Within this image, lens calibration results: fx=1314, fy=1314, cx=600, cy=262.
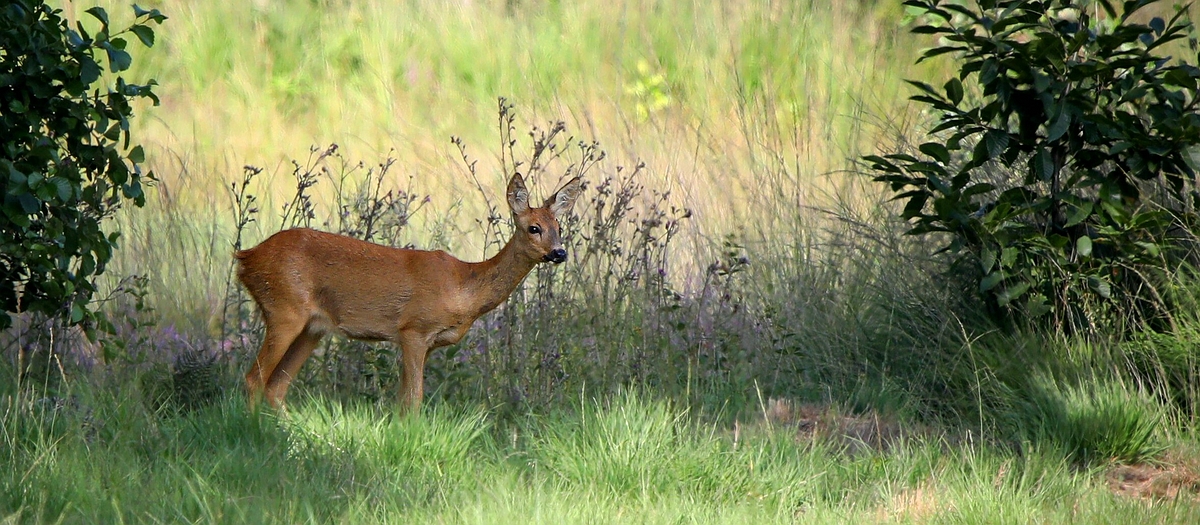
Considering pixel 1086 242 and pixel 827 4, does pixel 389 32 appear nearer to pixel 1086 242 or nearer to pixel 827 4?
pixel 827 4

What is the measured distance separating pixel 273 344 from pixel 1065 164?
3515 millimetres

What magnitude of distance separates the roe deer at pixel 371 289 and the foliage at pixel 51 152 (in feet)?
2.08

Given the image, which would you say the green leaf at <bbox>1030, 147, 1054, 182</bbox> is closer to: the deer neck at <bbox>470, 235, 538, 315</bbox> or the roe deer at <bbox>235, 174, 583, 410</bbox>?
the roe deer at <bbox>235, 174, 583, 410</bbox>

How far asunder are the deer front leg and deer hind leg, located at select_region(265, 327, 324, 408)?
40 centimetres

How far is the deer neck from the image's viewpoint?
5.43 m

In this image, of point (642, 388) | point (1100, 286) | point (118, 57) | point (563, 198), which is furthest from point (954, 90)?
point (118, 57)

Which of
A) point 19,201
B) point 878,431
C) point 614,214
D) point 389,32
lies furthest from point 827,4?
point 19,201

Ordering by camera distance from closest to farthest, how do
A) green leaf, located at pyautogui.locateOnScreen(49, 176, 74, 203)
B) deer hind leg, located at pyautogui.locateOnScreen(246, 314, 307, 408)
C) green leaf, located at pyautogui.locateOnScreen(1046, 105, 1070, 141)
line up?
green leaf, located at pyautogui.locateOnScreen(49, 176, 74, 203)
deer hind leg, located at pyautogui.locateOnScreen(246, 314, 307, 408)
green leaf, located at pyautogui.locateOnScreen(1046, 105, 1070, 141)

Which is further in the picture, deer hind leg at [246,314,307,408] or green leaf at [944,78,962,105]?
green leaf at [944,78,962,105]

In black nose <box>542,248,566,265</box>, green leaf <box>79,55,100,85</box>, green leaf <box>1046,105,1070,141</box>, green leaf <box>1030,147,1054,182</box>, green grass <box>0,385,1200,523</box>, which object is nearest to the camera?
green grass <box>0,385,1200,523</box>

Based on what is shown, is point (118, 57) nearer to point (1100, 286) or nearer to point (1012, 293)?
point (1012, 293)

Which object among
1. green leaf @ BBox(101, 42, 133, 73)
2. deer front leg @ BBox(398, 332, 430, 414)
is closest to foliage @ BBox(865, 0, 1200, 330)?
deer front leg @ BBox(398, 332, 430, 414)

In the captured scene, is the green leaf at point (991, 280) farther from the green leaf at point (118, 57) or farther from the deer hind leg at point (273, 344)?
the green leaf at point (118, 57)

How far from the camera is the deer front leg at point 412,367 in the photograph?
517cm
